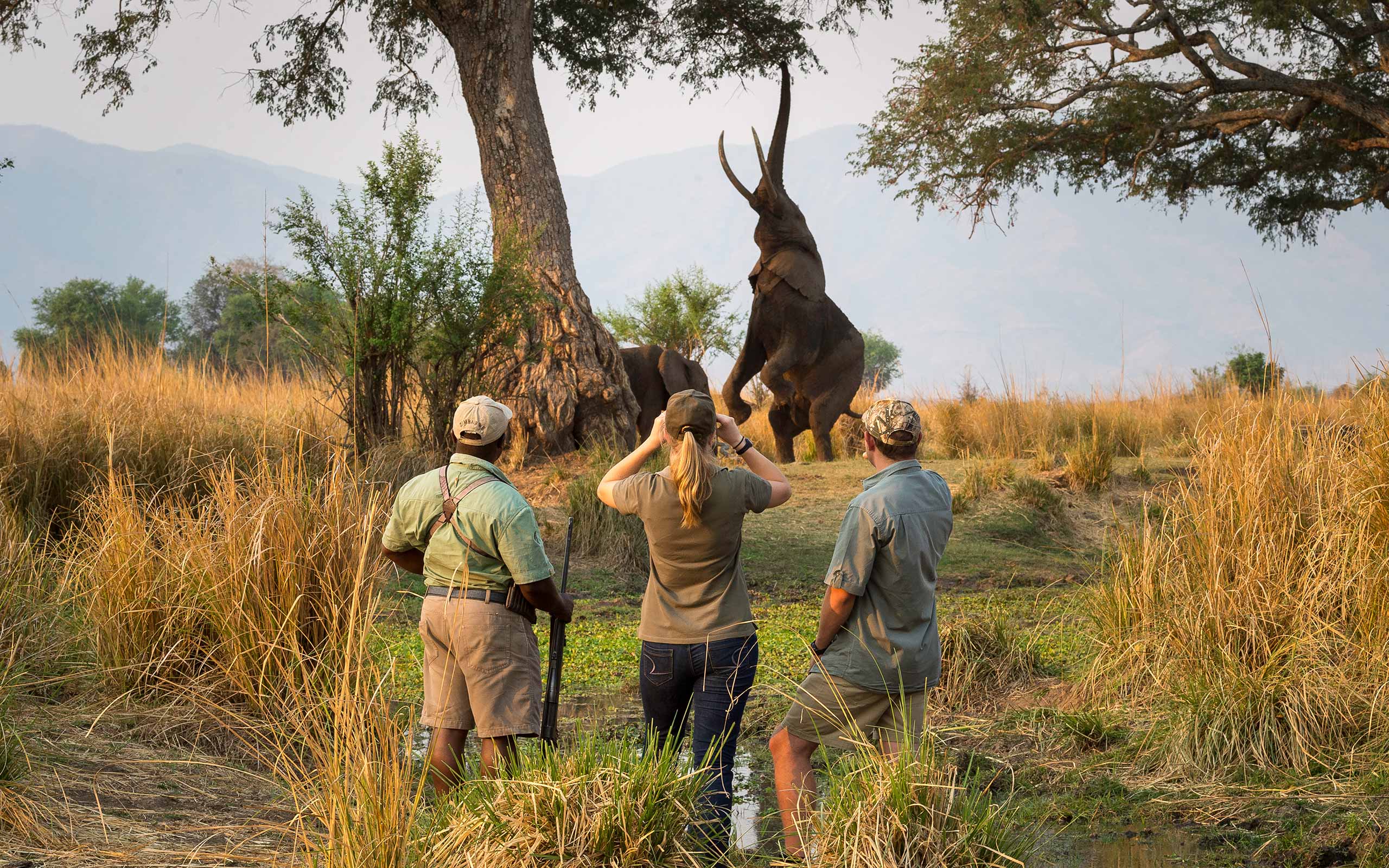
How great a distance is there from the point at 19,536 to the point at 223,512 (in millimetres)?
1935

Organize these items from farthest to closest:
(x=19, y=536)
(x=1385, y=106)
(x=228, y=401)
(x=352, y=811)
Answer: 1. (x=1385, y=106)
2. (x=228, y=401)
3. (x=19, y=536)
4. (x=352, y=811)

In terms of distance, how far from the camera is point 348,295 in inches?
396

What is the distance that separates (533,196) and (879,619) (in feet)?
33.7

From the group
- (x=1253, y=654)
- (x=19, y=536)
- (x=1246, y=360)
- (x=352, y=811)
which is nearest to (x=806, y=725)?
(x=352, y=811)

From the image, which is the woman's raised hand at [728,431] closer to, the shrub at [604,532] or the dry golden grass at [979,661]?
the dry golden grass at [979,661]

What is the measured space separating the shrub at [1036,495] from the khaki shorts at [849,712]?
9210mm

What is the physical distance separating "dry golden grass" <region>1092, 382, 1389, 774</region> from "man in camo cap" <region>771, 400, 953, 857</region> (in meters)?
1.75

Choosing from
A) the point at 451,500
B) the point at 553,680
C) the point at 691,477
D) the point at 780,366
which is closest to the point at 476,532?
the point at 451,500

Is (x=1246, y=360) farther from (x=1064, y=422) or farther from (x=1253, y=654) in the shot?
(x=1253, y=654)

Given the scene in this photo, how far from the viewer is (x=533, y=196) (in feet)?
43.8

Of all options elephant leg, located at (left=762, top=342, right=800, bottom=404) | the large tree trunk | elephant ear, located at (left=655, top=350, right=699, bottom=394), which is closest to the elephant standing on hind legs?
elephant leg, located at (left=762, top=342, right=800, bottom=404)

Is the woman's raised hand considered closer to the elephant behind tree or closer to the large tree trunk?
the large tree trunk

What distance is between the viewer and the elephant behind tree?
1397cm

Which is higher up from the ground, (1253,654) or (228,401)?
(228,401)
